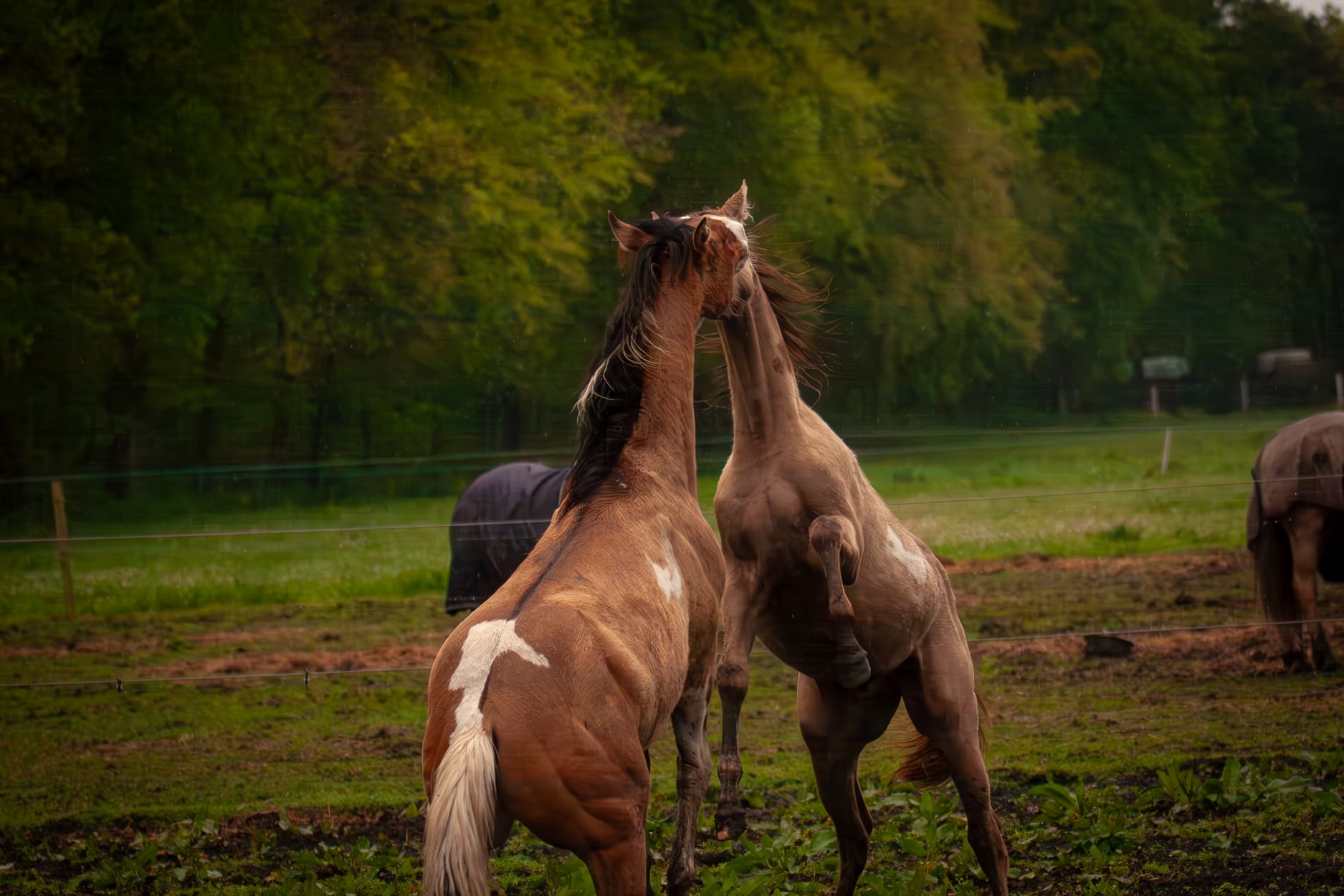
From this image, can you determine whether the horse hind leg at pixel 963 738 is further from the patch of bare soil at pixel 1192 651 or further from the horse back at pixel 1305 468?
the horse back at pixel 1305 468

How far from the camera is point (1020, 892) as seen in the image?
12.4 ft

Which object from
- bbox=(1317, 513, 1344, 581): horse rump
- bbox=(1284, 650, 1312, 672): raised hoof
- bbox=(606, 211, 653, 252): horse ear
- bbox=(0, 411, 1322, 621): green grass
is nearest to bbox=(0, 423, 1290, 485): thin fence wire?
bbox=(0, 411, 1322, 621): green grass

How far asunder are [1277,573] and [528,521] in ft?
13.8

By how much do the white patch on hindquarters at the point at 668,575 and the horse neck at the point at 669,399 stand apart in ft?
0.82

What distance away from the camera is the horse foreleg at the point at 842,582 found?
3182mm

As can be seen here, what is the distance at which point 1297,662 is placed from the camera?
6.48 metres

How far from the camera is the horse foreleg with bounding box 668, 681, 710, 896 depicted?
9.79ft

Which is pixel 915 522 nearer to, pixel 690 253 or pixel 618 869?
pixel 690 253

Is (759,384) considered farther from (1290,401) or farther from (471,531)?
(1290,401)

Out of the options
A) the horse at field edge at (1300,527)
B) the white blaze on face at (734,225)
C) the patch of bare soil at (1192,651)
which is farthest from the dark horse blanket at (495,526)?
the horse at field edge at (1300,527)

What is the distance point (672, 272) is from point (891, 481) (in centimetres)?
358

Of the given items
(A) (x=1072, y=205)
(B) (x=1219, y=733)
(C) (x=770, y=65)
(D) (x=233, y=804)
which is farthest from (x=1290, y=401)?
(D) (x=233, y=804)

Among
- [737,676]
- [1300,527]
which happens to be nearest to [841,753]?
[737,676]

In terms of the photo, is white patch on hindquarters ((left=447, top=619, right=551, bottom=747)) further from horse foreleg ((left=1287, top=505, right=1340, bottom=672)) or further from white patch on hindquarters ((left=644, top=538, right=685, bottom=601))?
horse foreleg ((left=1287, top=505, right=1340, bottom=672))
